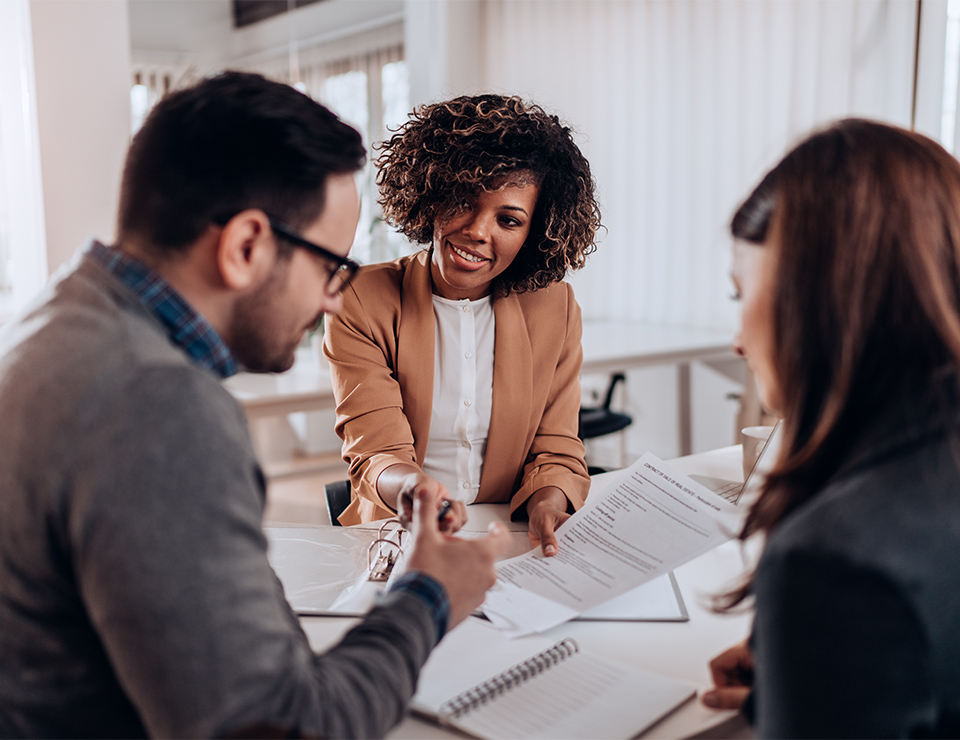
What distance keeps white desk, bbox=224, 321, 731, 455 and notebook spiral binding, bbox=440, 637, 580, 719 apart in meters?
1.34

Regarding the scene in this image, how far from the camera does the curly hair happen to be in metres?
1.60

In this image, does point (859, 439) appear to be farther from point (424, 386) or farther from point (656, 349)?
point (656, 349)

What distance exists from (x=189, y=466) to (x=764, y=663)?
0.46 meters

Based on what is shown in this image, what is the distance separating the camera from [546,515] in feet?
4.33

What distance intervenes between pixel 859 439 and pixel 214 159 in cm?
60

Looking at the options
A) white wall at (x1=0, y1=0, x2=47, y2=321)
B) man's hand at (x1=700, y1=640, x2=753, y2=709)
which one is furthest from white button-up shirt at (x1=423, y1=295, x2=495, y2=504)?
white wall at (x1=0, y1=0, x2=47, y2=321)

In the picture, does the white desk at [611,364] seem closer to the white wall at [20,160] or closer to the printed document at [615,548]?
the white wall at [20,160]

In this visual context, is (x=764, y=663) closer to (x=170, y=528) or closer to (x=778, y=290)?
(x=778, y=290)

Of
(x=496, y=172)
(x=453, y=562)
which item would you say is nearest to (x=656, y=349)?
(x=496, y=172)

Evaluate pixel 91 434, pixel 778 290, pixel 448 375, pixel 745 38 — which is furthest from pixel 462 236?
pixel 745 38

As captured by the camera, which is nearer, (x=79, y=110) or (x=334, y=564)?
(x=334, y=564)

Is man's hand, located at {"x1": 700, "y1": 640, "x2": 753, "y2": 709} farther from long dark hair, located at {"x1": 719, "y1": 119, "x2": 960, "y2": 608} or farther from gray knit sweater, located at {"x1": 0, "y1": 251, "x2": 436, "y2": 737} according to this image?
gray knit sweater, located at {"x1": 0, "y1": 251, "x2": 436, "y2": 737}

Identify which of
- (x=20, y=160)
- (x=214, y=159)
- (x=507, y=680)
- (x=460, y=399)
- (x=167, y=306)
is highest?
(x=20, y=160)

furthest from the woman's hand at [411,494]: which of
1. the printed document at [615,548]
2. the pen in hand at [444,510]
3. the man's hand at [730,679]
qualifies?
the man's hand at [730,679]
